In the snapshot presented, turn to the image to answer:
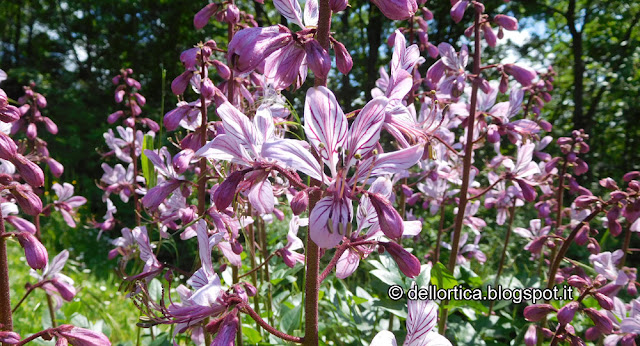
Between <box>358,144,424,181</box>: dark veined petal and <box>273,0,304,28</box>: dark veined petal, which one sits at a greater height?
<box>273,0,304,28</box>: dark veined petal

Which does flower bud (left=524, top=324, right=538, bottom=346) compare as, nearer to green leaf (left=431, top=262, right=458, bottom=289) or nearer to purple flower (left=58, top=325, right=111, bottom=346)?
green leaf (left=431, top=262, right=458, bottom=289)

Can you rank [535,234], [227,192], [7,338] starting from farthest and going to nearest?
[535,234]
[7,338]
[227,192]

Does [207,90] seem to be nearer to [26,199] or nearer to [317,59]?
[26,199]

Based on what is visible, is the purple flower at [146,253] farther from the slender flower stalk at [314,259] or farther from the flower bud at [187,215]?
the slender flower stalk at [314,259]

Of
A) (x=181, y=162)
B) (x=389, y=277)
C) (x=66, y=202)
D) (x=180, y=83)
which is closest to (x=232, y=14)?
(x=180, y=83)

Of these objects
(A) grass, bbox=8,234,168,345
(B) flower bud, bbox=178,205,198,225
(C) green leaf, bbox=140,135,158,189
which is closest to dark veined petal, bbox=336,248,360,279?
(B) flower bud, bbox=178,205,198,225

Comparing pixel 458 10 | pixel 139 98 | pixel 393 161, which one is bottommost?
pixel 393 161

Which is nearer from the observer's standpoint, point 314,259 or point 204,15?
point 314,259

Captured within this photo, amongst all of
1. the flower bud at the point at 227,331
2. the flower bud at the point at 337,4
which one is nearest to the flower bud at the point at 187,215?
the flower bud at the point at 227,331

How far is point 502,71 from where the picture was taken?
7.98 ft

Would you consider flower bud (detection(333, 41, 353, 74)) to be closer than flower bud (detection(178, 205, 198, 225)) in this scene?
Yes

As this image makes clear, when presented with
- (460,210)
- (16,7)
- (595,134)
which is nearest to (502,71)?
(460,210)

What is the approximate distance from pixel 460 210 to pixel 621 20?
33.2 ft

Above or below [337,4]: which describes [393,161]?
below
